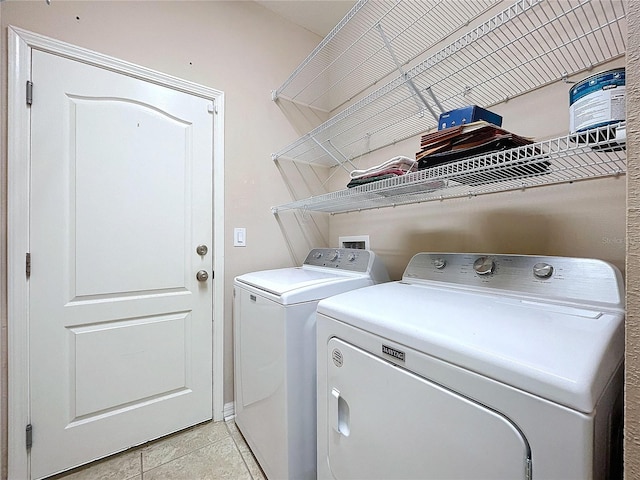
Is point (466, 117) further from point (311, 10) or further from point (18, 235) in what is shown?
point (18, 235)

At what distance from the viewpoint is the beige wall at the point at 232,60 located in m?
1.46

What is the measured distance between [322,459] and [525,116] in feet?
5.28

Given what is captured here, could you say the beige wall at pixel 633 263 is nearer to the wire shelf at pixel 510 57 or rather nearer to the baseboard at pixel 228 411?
the wire shelf at pixel 510 57

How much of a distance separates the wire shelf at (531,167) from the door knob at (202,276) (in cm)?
103

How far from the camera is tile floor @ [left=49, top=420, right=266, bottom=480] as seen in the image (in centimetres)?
137

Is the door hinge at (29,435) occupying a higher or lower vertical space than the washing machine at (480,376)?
lower

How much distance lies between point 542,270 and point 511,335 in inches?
16.7

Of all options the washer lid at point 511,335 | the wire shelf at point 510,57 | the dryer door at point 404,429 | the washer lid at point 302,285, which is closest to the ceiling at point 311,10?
the wire shelf at point 510,57

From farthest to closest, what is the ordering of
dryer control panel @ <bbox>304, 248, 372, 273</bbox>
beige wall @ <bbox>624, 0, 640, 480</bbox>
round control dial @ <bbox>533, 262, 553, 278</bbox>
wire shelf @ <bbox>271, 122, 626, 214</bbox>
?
dryer control panel @ <bbox>304, 248, 372, 273</bbox>, round control dial @ <bbox>533, 262, 553, 278</bbox>, wire shelf @ <bbox>271, 122, 626, 214</bbox>, beige wall @ <bbox>624, 0, 640, 480</bbox>

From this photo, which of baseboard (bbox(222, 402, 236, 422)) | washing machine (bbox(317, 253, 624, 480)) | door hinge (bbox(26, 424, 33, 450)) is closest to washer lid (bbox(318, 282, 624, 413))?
washing machine (bbox(317, 253, 624, 480))

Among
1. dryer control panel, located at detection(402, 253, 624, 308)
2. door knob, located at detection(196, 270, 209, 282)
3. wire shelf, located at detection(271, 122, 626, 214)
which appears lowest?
door knob, located at detection(196, 270, 209, 282)

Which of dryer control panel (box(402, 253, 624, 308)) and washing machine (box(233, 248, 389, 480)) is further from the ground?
dryer control panel (box(402, 253, 624, 308))

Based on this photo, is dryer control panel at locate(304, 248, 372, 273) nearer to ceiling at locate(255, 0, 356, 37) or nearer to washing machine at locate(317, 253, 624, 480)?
washing machine at locate(317, 253, 624, 480)

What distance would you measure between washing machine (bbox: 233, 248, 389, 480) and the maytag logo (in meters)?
0.49
